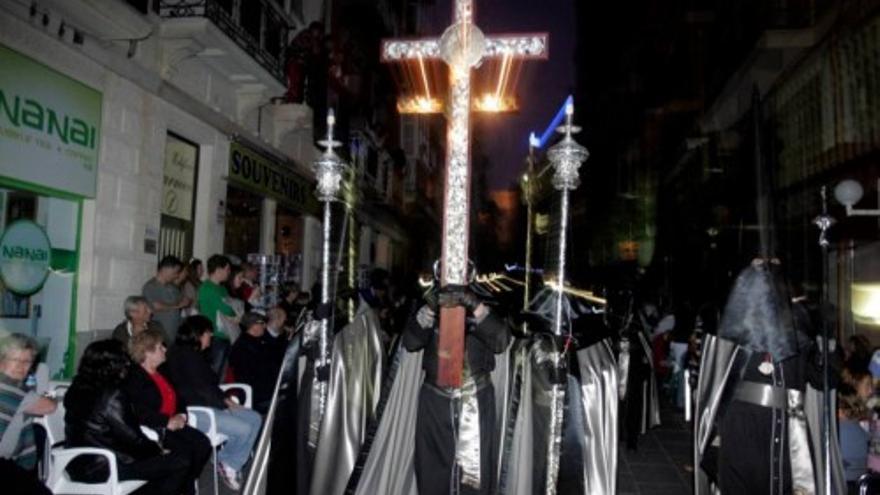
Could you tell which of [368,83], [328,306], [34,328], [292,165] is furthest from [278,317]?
[368,83]

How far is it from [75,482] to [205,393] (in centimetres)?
171

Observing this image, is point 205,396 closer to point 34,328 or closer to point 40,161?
point 34,328

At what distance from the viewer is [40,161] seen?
24.7ft

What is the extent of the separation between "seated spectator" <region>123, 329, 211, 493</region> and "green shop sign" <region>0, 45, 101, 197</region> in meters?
2.93

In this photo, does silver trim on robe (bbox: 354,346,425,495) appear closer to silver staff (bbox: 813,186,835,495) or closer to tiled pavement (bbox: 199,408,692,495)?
tiled pavement (bbox: 199,408,692,495)

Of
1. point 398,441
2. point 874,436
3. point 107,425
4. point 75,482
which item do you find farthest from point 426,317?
point 874,436

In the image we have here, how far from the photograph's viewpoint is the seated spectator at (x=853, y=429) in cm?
605

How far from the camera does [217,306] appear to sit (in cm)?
831

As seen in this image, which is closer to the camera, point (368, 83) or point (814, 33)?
point (814, 33)

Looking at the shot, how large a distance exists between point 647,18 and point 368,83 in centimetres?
2494

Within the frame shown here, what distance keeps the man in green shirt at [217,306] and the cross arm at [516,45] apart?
4983 mm

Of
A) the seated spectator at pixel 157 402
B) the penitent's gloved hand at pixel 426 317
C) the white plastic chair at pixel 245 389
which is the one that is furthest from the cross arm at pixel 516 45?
the white plastic chair at pixel 245 389

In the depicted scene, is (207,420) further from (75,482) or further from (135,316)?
(75,482)

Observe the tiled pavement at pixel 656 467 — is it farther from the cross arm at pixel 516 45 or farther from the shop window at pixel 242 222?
the shop window at pixel 242 222
